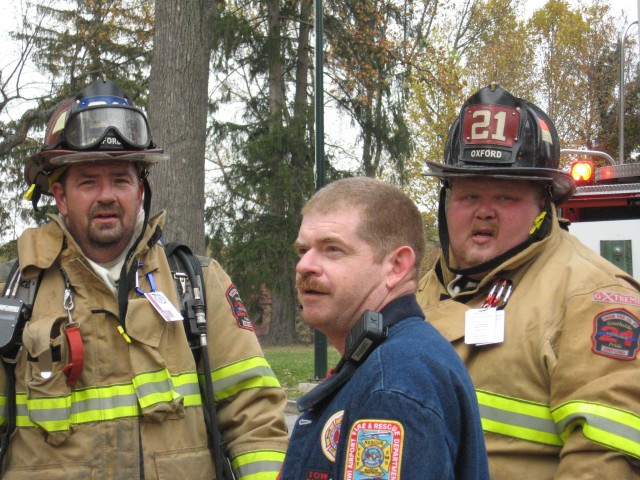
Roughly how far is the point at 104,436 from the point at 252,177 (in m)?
20.4

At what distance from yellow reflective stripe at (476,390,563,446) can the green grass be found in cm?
1067

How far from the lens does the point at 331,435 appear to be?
178 centimetres

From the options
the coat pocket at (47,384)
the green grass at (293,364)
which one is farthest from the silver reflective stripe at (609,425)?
the green grass at (293,364)

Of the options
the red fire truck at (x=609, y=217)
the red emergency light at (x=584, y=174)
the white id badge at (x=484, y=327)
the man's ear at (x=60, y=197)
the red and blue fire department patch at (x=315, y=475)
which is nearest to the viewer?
the red and blue fire department patch at (x=315, y=475)

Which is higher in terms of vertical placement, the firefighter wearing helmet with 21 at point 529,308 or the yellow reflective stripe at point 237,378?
the firefighter wearing helmet with 21 at point 529,308

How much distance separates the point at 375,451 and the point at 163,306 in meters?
1.59

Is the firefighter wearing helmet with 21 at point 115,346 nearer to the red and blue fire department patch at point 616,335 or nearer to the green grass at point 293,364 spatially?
the red and blue fire department patch at point 616,335

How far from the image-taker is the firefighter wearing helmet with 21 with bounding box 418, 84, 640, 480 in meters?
2.46

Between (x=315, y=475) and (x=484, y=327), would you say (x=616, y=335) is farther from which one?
(x=315, y=475)

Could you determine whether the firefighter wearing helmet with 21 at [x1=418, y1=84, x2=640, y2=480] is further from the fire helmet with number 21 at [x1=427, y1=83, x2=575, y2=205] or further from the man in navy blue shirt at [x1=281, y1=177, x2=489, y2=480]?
the man in navy blue shirt at [x1=281, y1=177, x2=489, y2=480]

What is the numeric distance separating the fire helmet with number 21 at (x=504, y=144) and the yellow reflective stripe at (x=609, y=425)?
0.91 m

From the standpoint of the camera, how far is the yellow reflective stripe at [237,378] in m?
3.18

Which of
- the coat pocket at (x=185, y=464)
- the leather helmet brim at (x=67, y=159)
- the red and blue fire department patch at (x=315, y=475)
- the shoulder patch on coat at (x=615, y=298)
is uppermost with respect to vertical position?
the leather helmet brim at (x=67, y=159)

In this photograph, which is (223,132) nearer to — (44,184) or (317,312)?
(44,184)
